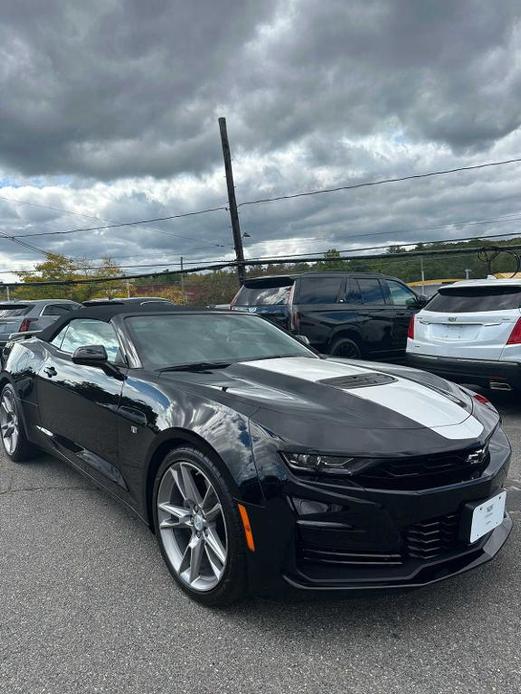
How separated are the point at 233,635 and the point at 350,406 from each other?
1.11m

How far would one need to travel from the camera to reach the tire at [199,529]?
2.08 m

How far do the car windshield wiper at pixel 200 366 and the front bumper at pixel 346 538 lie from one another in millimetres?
1140

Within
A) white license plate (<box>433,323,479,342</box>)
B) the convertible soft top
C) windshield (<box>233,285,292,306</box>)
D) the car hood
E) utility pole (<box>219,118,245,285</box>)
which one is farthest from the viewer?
utility pole (<box>219,118,245,285</box>)

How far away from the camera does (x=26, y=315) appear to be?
10.6 m

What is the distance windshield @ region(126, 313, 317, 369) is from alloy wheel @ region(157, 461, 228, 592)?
778 millimetres

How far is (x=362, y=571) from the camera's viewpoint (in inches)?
77.6

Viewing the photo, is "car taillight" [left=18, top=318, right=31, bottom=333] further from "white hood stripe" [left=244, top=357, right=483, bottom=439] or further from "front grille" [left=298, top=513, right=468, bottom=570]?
"front grille" [left=298, top=513, right=468, bottom=570]

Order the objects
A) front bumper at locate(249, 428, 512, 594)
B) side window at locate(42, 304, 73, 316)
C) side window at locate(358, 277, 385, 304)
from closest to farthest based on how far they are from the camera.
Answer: front bumper at locate(249, 428, 512, 594), side window at locate(358, 277, 385, 304), side window at locate(42, 304, 73, 316)

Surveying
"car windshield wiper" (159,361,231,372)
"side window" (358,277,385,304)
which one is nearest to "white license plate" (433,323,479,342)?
"side window" (358,277,385,304)

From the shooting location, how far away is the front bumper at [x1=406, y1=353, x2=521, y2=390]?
5.50 meters

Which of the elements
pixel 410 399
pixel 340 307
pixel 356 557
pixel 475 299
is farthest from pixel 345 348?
pixel 356 557

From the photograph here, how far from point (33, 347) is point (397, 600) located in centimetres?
363

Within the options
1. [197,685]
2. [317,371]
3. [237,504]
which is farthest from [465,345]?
[197,685]

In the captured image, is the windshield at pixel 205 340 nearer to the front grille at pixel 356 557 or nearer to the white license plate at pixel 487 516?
the front grille at pixel 356 557
